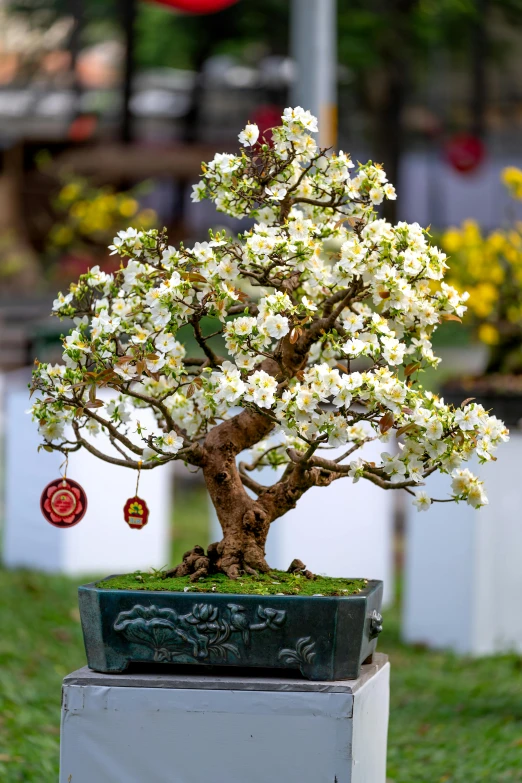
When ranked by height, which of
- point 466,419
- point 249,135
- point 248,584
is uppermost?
point 249,135

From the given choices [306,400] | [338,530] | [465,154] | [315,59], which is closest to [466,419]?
[306,400]

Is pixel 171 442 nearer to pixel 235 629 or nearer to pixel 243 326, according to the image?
pixel 243 326

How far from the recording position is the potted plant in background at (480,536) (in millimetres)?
5887

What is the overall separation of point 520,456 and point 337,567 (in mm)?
1223

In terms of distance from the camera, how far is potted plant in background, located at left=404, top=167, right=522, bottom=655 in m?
5.89

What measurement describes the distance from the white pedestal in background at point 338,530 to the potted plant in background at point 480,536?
0.41m

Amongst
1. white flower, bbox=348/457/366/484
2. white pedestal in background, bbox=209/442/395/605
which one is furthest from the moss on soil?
white pedestal in background, bbox=209/442/395/605

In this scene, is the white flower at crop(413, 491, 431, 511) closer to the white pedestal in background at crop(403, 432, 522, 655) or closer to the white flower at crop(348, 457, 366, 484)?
the white flower at crop(348, 457, 366, 484)

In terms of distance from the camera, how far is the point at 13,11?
15805 mm

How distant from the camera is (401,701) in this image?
502cm

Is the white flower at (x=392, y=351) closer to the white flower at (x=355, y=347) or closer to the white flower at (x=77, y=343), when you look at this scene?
the white flower at (x=355, y=347)

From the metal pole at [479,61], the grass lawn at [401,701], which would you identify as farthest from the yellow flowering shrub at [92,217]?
the metal pole at [479,61]

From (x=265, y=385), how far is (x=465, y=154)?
41.6ft

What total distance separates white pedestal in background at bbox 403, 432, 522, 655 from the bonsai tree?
3008mm
